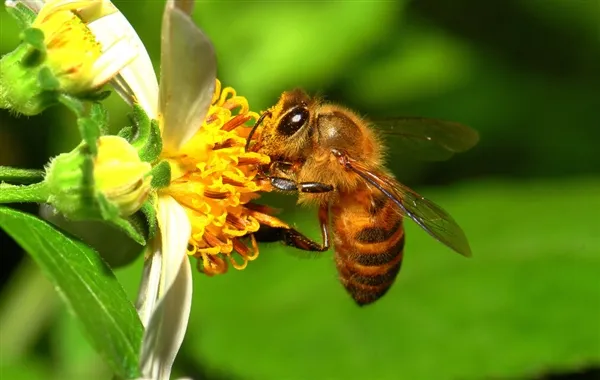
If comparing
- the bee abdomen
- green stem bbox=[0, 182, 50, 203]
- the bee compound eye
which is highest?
the bee compound eye

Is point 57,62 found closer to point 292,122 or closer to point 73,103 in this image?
point 73,103

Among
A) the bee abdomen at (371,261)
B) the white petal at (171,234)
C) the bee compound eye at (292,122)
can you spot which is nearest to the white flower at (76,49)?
the white petal at (171,234)

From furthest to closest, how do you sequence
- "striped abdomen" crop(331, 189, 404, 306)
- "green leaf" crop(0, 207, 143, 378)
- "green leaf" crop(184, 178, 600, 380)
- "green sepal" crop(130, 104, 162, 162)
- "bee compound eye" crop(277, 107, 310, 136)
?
"green leaf" crop(184, 178, 600, 380) → "striped abdomen" crop(331, 189, 404, 306) → "bee compound eye" crop(277, 107, 310, 136) → "green sepal" crop(130, 104, 162, 162) → "green leaf" crop(0, 207, 143, 378)

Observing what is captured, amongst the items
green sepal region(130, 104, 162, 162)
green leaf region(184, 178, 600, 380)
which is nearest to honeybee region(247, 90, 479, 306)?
green sepal region(130, 104, 162, 162)

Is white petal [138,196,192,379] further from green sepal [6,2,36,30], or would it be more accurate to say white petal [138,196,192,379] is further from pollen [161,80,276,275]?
green sepal [6,2,36,30]

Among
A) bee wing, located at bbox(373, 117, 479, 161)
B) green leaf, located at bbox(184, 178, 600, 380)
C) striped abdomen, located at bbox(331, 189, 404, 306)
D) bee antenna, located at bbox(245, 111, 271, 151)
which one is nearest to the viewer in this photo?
bee antenna, located at bbox(245, 111, 271, 151)

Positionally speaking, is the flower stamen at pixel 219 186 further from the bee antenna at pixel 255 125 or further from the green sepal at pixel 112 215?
the green sepal at pixel 112 215
